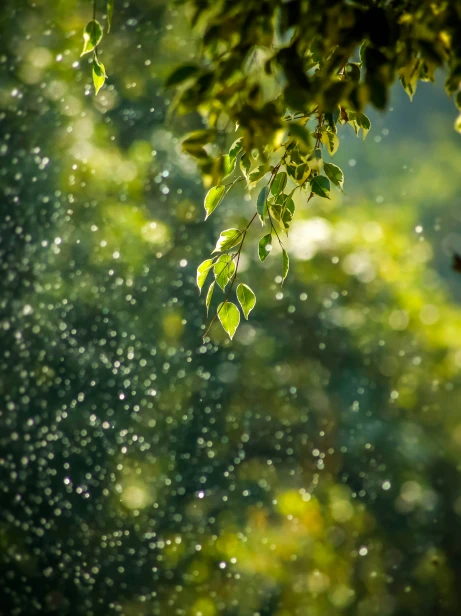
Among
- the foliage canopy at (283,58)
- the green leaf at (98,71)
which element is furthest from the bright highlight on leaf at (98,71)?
the foliage canopy at (283,58)

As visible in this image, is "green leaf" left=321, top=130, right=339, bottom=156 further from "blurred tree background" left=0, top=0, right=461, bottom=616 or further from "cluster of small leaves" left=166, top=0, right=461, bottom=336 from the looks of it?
"blurred tree background" left=0, top=0, right=461, bottom=616

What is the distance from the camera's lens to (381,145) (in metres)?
2.91

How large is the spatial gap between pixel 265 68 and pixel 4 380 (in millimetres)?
2229

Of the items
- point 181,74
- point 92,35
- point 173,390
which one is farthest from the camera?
point 173,390

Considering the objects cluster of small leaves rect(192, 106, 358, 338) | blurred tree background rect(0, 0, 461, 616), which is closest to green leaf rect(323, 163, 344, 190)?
cluster of small leaves rect(192, 106, 358, 338)

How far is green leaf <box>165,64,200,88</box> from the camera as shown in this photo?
1.27ft

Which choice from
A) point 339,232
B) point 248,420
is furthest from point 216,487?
point 339,232

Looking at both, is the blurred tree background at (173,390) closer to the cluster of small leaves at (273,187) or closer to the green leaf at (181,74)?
the cluster of small leaves at (273,187)

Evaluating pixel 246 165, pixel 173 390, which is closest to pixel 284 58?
pixel 246 165

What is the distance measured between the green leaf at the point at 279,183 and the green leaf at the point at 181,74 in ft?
0.66

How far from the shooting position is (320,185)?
55cm

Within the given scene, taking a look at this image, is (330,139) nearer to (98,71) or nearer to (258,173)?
(258,173)

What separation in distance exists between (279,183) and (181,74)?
213mm

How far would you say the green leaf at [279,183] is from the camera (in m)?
0.58
